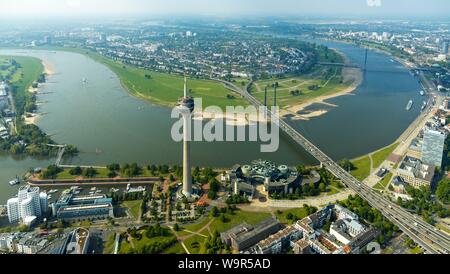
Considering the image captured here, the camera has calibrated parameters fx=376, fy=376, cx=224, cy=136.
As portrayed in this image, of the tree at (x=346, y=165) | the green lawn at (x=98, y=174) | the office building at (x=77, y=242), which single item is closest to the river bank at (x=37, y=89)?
the green lawn at (x=98, y=174)

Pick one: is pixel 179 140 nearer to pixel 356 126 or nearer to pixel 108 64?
pixel 356 126

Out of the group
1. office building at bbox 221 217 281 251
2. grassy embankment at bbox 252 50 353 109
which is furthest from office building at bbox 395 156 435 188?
grassy embankment at bbox 252 50 353 109

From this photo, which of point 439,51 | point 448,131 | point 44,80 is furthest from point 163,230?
point 439,51

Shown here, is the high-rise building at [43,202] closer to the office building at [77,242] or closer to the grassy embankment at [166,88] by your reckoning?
the office building at [77,242]

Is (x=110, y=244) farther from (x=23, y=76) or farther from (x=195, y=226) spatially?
(x=23, y=76)

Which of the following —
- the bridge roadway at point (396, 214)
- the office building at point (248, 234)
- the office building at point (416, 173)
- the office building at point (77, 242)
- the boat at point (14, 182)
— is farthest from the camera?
the boat at point (14, 182)

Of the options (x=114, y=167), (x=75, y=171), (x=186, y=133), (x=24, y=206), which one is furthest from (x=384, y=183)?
(x=24, y=206)
